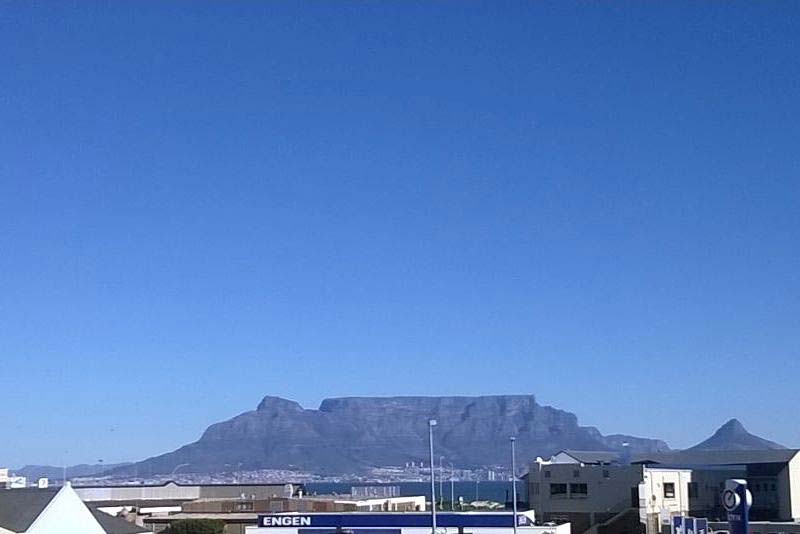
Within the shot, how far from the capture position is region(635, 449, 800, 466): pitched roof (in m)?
114

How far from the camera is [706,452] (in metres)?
126

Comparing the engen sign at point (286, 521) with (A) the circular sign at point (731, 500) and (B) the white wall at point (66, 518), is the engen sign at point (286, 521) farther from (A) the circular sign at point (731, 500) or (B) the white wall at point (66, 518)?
(A) the circular sign at point (731, 500)

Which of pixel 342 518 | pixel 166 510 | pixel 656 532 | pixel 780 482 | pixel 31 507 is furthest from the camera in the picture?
pixel 166 510

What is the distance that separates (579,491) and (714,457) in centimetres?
3757

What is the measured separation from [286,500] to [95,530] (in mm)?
31333

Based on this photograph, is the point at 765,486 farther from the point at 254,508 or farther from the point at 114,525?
the point at 114,525

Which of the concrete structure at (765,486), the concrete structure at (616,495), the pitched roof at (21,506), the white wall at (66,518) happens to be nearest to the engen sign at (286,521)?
the white wall at (66,518)

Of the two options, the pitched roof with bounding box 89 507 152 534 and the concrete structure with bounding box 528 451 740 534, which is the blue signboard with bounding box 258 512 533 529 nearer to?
the pitched roof with bounding box 89 507 152 534

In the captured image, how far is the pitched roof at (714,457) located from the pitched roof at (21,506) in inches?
2523

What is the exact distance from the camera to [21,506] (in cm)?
6931

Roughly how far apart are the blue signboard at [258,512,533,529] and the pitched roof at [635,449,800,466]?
155 ft

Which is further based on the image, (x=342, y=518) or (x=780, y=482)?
(x=780, y=482)

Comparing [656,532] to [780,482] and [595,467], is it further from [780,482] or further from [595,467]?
[780,482]

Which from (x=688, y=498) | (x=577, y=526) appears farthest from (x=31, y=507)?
(x=688, y=498)
